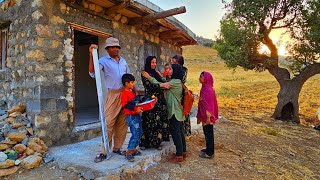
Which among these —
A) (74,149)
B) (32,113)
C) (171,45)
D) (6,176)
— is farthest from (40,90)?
(171,45)

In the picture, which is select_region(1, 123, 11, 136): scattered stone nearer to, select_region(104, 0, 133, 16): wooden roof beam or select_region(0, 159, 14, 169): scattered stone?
select_region(0, 159, 14, 169): scattered stone

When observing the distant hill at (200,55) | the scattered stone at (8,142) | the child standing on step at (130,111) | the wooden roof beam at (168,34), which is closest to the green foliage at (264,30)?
the wooden roof beam at (168,34)

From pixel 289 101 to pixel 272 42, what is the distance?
2505mm

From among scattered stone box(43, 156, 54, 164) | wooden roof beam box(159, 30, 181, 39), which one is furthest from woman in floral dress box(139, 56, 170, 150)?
wooden roof beam box(159, 30, 181, 39)

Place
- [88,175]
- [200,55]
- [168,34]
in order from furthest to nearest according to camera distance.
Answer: [200,55], [168,34], [88,175]

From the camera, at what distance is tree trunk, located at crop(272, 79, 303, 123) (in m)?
10.4

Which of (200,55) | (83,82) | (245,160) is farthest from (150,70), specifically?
(200,55)

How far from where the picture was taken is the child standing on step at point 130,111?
357cm

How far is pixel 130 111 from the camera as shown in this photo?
142 inches

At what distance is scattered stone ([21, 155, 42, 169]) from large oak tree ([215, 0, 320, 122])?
8456 mm

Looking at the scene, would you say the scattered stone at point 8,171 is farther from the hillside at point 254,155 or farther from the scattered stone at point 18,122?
the hillside at point 254,155

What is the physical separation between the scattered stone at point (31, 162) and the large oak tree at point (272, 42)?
846cm

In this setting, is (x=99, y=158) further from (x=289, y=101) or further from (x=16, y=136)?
(x=289, y=101)

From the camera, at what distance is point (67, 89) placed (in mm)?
4531
